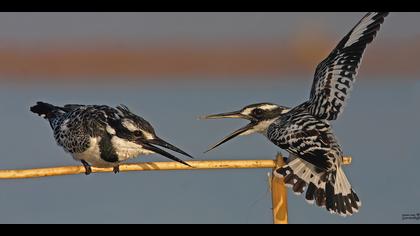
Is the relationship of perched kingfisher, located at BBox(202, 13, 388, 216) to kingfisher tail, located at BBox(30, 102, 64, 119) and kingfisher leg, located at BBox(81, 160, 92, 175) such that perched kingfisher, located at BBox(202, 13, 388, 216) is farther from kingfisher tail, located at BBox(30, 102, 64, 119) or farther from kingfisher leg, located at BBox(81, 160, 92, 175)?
kingfisher tail, located at BBox(30, 102, 64, 119)

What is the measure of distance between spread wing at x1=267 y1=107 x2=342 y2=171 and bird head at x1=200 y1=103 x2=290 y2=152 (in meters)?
0.24

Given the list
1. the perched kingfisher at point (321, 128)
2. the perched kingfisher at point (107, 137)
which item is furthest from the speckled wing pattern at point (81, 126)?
the perched kingfisher at point (321, 128)

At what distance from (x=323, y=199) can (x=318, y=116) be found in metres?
0.49

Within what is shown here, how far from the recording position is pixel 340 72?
4.98 meters

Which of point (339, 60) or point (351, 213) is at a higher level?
point (339, 60)

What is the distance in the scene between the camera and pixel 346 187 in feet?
15.3

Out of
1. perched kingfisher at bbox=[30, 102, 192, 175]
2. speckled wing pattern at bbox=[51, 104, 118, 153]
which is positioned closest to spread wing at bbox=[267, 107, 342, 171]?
perched kingfisher at bbox=[30, 102, 192, 175]

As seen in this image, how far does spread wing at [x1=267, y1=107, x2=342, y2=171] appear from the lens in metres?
4.52

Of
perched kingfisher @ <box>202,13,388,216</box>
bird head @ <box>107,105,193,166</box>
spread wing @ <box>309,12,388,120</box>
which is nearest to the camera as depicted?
bird head @ <box>107,105,193,166</box>

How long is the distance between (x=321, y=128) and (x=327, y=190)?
0.33 metres

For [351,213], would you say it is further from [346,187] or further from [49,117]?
[49,117]

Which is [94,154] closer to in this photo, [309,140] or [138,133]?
[138,133]

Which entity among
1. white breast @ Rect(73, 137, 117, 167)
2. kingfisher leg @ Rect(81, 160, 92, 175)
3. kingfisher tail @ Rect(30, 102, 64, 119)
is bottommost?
kingfisher leg @ Rect(81, 160, 92, 175)
